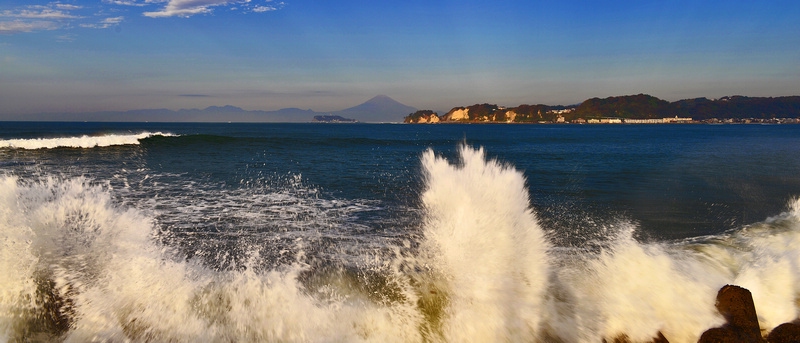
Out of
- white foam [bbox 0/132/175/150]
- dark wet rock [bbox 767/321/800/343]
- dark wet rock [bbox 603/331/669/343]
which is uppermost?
white foam [bbox 0/132/175/150]

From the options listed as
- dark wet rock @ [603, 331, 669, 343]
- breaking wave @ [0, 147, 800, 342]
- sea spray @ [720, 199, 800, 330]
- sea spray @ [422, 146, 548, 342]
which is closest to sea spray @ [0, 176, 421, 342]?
breaking wave @ [0, 147, 800, 342]

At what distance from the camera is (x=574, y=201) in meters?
12.9

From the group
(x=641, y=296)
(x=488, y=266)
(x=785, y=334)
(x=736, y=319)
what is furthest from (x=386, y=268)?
(x=785, y=334)

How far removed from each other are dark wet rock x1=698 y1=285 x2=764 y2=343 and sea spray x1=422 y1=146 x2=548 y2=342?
5.89ft

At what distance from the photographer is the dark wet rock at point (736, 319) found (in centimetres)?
423

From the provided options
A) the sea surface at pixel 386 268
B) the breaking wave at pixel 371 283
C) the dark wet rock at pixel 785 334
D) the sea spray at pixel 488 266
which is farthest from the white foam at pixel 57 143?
the dark wet rock at pixel 785 334

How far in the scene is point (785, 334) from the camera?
439 centimetres

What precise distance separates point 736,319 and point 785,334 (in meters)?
0.48

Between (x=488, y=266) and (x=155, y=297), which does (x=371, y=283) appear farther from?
(x=155, y=297)

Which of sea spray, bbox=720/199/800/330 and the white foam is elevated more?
the white foam

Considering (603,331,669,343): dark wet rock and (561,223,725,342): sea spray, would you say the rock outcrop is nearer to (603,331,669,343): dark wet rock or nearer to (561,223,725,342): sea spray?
(561,223,725,342): sea spray

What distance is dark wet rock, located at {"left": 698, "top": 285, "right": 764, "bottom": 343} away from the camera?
4230 mm

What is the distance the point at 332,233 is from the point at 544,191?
9.31 metres

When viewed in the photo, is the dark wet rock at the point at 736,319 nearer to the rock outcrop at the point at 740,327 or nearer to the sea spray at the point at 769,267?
the rock outcrop at the point at 740,327
